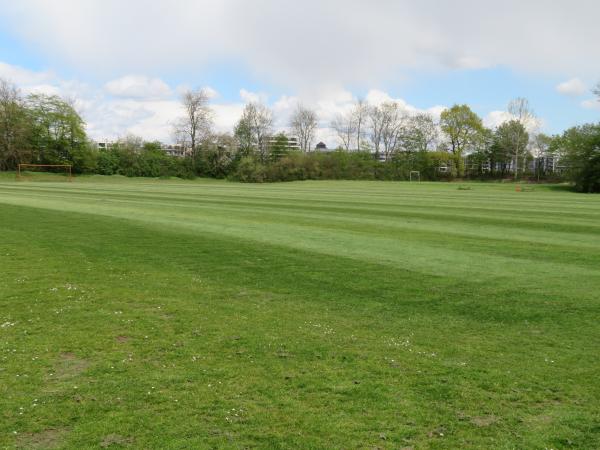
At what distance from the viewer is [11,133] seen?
84.3 meters

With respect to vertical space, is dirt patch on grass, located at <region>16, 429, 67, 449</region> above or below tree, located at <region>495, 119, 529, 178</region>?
below

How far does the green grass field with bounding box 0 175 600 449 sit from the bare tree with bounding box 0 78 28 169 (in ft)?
270

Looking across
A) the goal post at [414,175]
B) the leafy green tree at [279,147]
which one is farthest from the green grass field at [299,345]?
the leafy green tree at [279,147]

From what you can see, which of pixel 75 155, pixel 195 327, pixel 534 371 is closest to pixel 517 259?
pixel 534 371

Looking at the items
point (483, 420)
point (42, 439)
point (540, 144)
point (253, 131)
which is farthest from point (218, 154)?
point (483, 420)

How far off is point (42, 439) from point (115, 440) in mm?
637

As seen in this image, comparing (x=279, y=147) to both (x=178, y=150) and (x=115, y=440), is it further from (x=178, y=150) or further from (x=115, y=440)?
(x=115, y=440)

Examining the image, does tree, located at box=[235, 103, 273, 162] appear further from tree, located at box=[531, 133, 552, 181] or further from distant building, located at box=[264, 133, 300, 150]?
tree, located at box=[531, 133, 552, 181]

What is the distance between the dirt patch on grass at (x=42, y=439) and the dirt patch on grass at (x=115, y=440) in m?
0.37

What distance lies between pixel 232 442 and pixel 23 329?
441 cm

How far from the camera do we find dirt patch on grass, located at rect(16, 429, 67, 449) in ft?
13.7

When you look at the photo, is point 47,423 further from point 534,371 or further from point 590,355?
point 590,355

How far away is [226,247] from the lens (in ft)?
45.2

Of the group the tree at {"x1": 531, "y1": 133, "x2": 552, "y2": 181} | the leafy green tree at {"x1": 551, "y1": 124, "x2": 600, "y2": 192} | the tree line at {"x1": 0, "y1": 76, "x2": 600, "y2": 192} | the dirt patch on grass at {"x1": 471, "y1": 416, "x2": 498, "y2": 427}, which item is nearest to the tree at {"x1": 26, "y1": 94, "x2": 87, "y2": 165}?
the tree line at {"x1": 0, "y1": 76, "x2": 600, "y2": 192}
